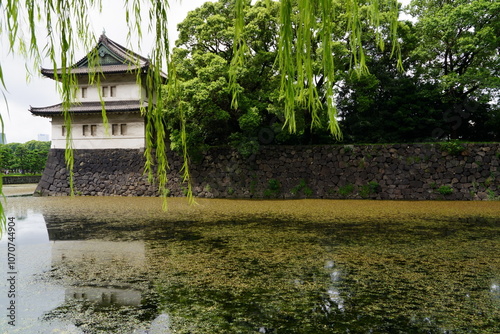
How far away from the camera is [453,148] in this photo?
11984 millimetres

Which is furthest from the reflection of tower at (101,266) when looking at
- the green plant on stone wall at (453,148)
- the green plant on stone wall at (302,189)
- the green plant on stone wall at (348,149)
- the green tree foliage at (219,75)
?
the green plant on stone wall at (453,148)

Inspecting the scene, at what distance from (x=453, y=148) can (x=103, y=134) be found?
1400 cm

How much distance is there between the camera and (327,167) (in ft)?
43.2

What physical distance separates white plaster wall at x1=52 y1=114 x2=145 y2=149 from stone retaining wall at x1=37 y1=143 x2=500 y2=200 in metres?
0.36

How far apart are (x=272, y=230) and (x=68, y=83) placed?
5547 millimetres

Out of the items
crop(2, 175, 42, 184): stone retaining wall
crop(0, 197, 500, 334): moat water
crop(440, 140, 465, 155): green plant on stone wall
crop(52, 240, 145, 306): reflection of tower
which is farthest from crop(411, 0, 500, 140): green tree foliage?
crop(2, 175, 42, 184): stone retaining wall

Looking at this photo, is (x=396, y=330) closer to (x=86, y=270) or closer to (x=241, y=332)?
(x=241, y=332)

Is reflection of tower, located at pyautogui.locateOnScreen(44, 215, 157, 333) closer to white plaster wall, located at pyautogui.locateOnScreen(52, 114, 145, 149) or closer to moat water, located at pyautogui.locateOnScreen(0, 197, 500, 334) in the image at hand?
moat water, located at pyautogui.locateOnScreen(0, 197, 500, 334)

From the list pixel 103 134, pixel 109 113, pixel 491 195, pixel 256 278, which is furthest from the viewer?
pixel 103 134

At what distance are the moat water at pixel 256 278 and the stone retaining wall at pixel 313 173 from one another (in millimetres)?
5476

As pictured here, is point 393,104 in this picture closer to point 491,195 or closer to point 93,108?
point 491,195

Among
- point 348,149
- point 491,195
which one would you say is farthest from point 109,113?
point 491,195

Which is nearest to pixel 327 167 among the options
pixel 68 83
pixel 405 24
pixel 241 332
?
pixel 405 24

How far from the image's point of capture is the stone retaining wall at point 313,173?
39.1 feet
